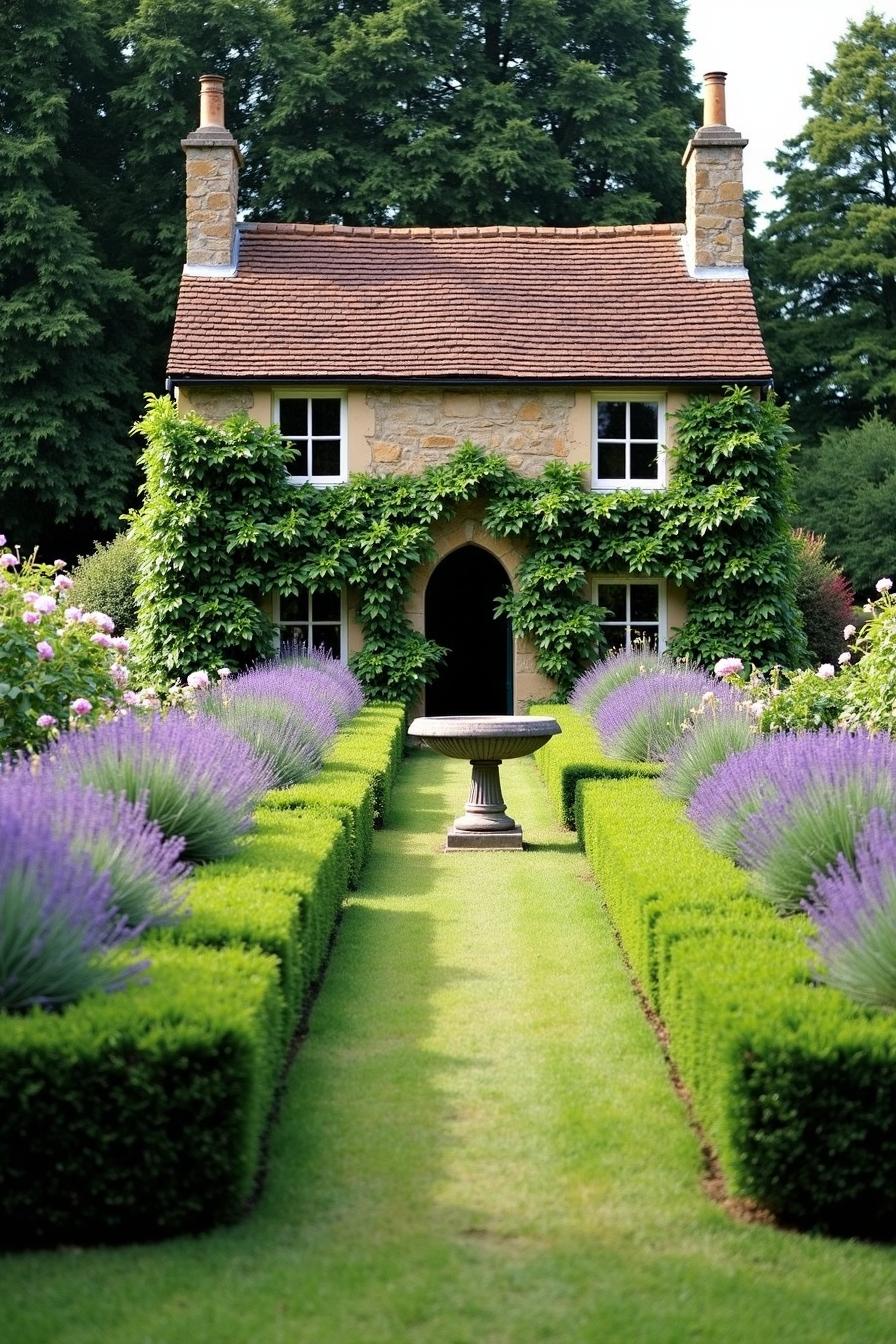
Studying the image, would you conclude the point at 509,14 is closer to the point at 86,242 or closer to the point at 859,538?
the point at 86,242

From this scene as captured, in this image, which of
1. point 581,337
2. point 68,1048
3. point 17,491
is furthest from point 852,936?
point 17,491

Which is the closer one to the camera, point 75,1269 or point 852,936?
point 75,1269

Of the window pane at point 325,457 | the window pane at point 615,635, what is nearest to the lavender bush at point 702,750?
the window pane at point 615,635

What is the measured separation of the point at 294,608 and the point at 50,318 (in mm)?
9448

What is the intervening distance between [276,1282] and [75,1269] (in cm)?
58

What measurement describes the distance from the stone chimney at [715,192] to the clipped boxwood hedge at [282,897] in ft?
47.5

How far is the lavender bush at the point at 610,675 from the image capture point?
1596 cm

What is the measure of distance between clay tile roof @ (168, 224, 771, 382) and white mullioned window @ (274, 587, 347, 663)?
112 inches

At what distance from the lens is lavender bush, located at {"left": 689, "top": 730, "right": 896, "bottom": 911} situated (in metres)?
6.58

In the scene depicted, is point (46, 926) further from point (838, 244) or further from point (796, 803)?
point (838, 244)

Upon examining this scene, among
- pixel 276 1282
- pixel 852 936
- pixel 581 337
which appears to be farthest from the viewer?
pixel 581 337

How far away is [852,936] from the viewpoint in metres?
5.02

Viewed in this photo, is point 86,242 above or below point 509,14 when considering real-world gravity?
below

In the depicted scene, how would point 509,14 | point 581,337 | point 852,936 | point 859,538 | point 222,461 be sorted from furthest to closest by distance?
point 859,538 < point 509,14 < point 581,337 < point 222,461 < point 852,936
